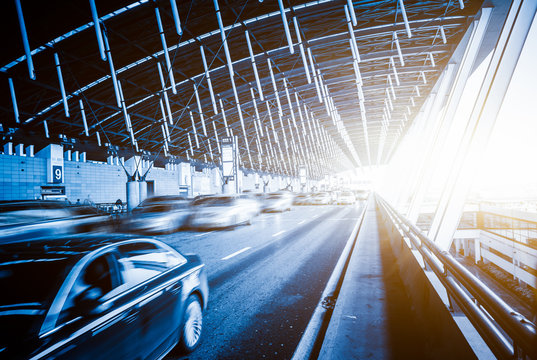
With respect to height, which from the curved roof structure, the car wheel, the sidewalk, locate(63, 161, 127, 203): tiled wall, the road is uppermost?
the curved roof structure

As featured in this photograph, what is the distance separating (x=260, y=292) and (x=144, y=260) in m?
2.62

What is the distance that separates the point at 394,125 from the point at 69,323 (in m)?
50.0

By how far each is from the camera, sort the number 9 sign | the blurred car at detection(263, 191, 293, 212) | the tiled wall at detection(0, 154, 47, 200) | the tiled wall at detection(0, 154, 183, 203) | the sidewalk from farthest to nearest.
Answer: the blurred car at detection(263, 191, 293, 212)
the number 9 sign
the tiled wall at detection(0, 154, 183, 203)
the tiled wall at detection(0, 154, 47, 200)
the sidewalk

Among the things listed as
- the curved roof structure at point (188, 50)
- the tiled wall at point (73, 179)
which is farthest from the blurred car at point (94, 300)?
the tiled wall at point (73, 179)

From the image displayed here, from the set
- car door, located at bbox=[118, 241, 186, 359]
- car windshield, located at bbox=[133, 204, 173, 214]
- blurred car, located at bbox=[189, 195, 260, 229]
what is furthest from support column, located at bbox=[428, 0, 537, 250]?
car windshield, located at bbox=[133, 204, 173, 214]

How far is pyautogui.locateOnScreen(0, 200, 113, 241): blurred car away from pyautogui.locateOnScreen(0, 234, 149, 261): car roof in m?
5.89

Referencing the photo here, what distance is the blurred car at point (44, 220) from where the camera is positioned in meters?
7.16

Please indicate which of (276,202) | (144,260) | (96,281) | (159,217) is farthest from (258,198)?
(96,281)

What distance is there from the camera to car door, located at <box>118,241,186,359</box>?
2422 millimetres

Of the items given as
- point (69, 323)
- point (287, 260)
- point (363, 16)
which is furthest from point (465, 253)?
point (69, 323)

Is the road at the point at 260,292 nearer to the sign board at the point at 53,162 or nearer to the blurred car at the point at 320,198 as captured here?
the sign board at the point at 53,162

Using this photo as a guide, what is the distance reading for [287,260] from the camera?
7133 mm

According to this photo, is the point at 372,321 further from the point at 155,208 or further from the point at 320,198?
the point at 320,198

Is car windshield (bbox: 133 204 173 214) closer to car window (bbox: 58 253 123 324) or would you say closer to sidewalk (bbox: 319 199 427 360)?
sidewalk (bbox: 319 199 427 360)
